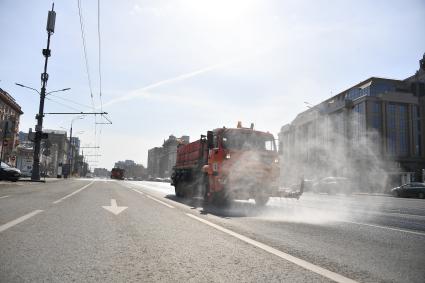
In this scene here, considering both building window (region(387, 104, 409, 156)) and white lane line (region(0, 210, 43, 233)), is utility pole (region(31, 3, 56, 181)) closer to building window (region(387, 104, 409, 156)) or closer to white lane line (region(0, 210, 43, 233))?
white lane line (region(0, 210, 43, 233))

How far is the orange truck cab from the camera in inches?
504

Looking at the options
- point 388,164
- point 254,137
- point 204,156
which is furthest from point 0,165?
point 388,164

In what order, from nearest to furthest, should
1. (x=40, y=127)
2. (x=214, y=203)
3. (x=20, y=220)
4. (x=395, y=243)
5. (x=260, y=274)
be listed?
(x=260, y=274)
(x=395, y=243)
(x=20, y=220)
(x=214, y=203)
(x=40, y=127)

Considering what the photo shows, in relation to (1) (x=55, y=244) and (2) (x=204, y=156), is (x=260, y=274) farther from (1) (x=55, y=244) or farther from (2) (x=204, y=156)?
(2) (x=204, y=156)

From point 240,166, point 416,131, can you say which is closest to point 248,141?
point 240,166

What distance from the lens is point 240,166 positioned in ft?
42.4

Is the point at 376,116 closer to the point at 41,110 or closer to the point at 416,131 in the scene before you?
the point at 416,131

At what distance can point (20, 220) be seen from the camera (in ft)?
23.5

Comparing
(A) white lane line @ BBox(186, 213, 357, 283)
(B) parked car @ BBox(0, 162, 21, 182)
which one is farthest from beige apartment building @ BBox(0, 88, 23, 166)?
(A) white lane line @ BBox(186, 213, 357, 283)

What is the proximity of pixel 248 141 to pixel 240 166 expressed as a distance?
1163 mm

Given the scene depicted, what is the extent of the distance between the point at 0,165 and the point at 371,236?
27294 mm

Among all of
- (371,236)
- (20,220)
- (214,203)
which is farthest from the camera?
(214,203)

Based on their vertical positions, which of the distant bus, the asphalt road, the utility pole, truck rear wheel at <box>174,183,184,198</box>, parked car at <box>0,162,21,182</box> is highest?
the utility pole

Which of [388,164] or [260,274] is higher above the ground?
[388,164]
